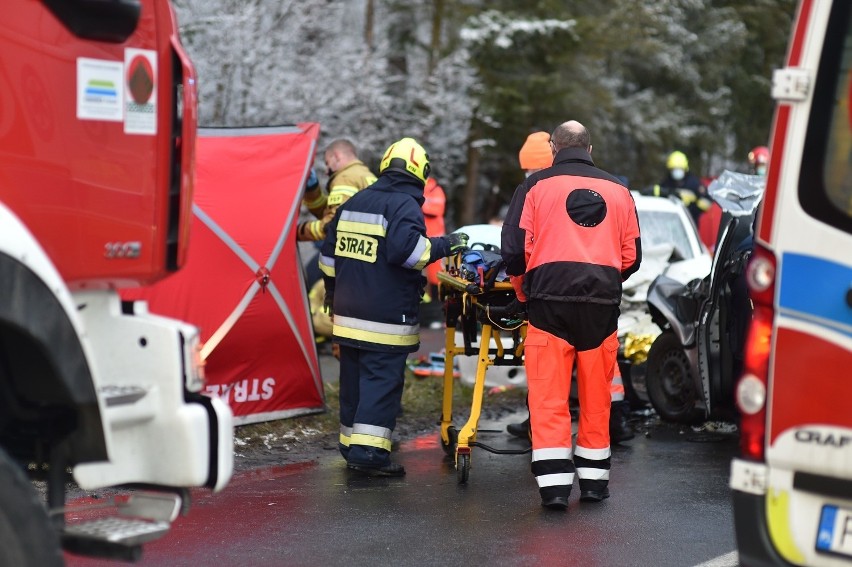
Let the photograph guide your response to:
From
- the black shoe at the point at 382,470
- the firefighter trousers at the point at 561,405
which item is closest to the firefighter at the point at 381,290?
the black shoe at the point at 382,470

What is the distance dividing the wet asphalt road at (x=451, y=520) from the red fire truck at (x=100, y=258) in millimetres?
1506

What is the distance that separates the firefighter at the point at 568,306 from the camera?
6613mm

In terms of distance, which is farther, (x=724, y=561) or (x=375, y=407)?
(x=375, y=407)

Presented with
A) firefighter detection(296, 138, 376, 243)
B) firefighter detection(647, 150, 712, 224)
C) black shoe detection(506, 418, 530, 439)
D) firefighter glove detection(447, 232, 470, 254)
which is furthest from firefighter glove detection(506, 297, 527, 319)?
firefighter detection(647, 150, 712, 224)

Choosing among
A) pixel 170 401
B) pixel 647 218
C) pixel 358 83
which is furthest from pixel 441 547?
pixel 358 83

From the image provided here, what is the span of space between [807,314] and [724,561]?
6.66 feet

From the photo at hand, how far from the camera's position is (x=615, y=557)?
18.9 feet

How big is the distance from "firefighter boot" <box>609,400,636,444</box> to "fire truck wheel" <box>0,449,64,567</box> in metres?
5.35

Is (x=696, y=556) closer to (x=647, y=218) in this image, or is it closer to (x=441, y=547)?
(x=441, y=547)

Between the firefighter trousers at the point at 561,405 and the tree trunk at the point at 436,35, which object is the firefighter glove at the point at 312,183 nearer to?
the firefighter trousers at the point at 561,405

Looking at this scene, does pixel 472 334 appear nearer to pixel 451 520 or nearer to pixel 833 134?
pixel 451 520

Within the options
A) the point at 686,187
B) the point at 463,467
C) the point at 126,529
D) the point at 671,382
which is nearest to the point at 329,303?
the point at 463,467

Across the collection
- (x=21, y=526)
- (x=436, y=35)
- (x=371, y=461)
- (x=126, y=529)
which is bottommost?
(x=371, y=461)

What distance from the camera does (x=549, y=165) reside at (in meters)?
8.35
